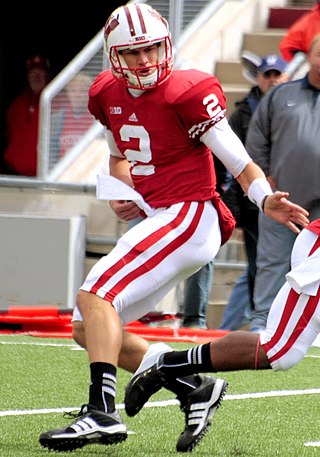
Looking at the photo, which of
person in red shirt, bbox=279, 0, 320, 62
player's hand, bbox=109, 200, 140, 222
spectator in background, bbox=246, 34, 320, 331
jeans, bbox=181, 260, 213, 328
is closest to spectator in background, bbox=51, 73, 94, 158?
person in red shirt, bbox=279, 0, 320, 62

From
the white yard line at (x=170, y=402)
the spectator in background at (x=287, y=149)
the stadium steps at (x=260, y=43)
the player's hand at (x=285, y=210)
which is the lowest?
the stadium steps at (x=260, y=43)

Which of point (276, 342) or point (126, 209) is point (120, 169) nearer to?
point (126, 209)

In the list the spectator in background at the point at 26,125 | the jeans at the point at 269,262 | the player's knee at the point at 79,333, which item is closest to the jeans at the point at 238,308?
the jeans at the point at 269,262

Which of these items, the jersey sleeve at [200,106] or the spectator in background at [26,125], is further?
the spectator in background at [26,125]

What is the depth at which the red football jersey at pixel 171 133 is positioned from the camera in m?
5.43

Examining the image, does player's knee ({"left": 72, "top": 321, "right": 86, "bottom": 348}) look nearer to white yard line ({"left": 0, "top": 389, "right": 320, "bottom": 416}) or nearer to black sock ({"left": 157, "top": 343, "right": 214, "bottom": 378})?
black sock ({"left": 157, "top": 343, "right": 214, "bottom": 378})

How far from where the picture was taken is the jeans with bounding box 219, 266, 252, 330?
920 centimetres

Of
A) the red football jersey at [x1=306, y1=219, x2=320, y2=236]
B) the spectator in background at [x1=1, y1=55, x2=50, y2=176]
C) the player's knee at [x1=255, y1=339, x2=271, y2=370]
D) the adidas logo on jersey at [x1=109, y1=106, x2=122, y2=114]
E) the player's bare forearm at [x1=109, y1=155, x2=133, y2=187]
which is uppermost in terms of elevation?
the adidas logo on jersey at [x1=109, y1=106, x2=122, y2=114]

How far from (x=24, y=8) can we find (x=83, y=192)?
6163 millimetres

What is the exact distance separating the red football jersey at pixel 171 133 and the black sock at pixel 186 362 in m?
0.61

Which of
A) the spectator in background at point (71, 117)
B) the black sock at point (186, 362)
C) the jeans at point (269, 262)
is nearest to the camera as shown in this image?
the black sock at point (186, 362)

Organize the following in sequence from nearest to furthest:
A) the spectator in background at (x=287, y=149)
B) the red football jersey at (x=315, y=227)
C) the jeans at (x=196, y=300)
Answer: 1. the red football jersey at (x=315, y=227)
2. the spectator in background at (x=287, y=149)
3. the jeans at (x=196, y=300)

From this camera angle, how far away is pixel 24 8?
1554 cm

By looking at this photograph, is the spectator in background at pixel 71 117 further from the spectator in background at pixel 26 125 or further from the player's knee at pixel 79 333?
the player's knee at pixel 79 333
